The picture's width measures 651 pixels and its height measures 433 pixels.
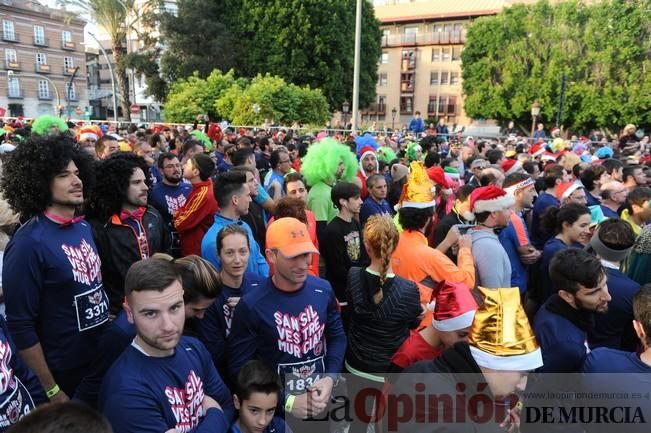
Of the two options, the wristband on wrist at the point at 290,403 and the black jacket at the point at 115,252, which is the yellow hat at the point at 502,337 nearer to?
the wristband on wrist at the point at 290,403

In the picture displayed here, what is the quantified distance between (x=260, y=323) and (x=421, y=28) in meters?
60.4

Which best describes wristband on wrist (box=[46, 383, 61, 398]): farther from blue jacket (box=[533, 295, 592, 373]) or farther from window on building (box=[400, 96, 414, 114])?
window on building (box=[400, 96, 414, 114])

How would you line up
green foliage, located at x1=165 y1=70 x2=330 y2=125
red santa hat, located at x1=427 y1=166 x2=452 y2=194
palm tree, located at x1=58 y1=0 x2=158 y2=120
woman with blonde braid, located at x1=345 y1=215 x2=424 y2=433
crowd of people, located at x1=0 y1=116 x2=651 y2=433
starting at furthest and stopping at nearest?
palm tree, located at x1=58 y1=0 x2=158 y2=120, green foliage, located at x1=165 y1=70 x2=330 y2=125, red santa hat, located at x1=427 y1=166 x2=452 y2=194, woman with blonde braid, located at x1=345 y1=215 x2=424 y2=433, crowd of people, located at x1=0 y1=116 x2=651 y2=433

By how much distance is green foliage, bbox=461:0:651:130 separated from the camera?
3559 centimetres

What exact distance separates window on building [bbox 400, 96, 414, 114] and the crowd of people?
185 ft

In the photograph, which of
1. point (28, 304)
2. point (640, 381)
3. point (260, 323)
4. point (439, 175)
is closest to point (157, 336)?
point (260, 323)

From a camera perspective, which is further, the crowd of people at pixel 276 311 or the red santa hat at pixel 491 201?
the red santa hat at pixel 491 201

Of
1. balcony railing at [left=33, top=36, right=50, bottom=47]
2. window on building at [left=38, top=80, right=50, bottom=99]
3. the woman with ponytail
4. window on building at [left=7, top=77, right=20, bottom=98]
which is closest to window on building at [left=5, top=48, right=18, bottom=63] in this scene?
window on building at [left=7, top=77, right=20, bottom=98]

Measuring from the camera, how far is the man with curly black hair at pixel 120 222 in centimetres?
351

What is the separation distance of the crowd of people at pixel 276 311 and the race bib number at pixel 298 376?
0.5 inches

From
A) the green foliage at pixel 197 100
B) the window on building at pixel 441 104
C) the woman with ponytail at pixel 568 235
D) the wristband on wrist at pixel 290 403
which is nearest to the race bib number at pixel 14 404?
the wristband on wrist at pixel 290 403

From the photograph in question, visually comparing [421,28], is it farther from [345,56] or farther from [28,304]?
[28,304]

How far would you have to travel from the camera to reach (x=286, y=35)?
33.2 meters

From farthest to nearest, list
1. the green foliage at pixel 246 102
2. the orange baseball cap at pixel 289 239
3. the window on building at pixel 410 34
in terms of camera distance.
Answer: the window on building at pixel 410 34, the green foliage at pixel 246 102, the orange baseball cap at pixel 289 239
